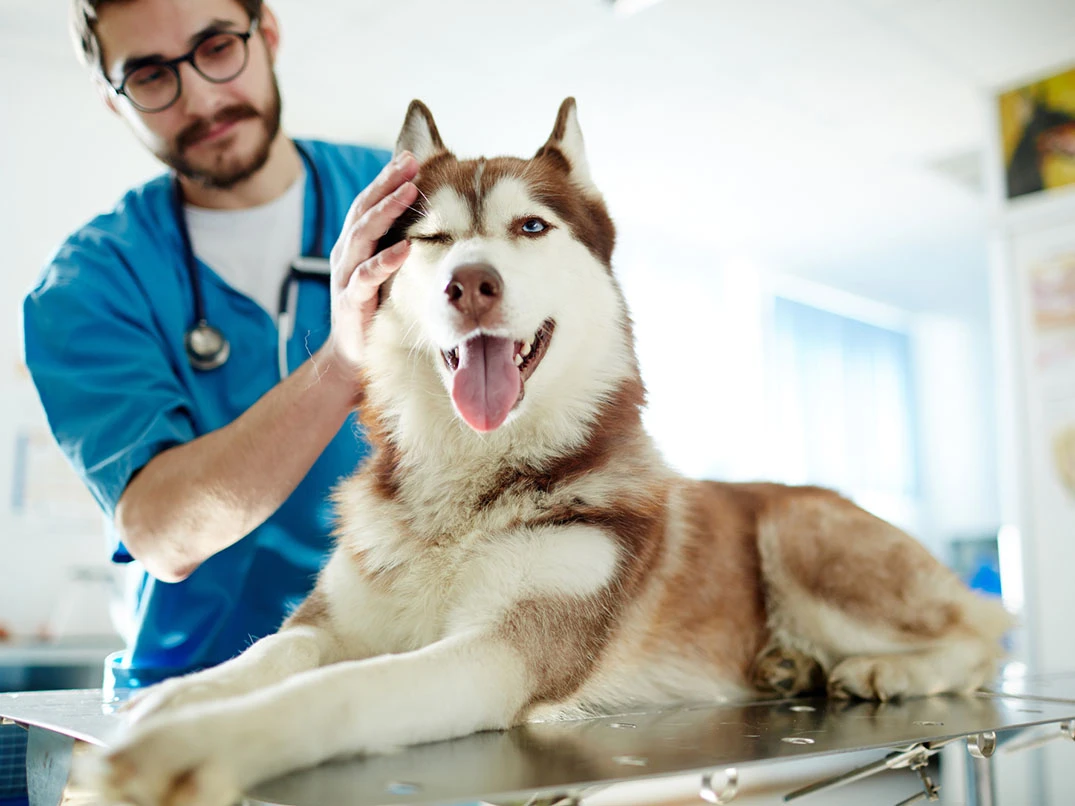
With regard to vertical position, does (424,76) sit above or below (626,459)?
above

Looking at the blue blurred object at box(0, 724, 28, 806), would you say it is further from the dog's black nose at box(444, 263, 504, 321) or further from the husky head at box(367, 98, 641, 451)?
the dog's black nose at box(444, 263, 504, 321)

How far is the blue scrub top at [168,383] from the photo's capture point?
1490 millimetres

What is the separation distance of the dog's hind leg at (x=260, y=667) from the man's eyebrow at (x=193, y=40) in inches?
37.7

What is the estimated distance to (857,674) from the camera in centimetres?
135

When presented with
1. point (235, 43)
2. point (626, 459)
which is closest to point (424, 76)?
point (235, 43)

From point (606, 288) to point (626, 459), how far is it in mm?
258

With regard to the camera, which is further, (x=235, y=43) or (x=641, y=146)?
(x=641, y=146)

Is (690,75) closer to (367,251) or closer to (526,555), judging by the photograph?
(367,251)

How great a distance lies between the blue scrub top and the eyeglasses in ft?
0.77

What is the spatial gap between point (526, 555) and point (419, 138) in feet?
2.07

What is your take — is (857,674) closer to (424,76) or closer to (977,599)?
(977,599)

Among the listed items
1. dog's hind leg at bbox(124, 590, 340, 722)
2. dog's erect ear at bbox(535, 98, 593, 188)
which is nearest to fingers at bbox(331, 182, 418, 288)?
dog's erect ear at bbox(535, 98, 593, 188)

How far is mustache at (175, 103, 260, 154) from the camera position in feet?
5.13

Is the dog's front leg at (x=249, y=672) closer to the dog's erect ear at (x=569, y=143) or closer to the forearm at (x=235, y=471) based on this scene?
the forearm at (x=235, y=471)
